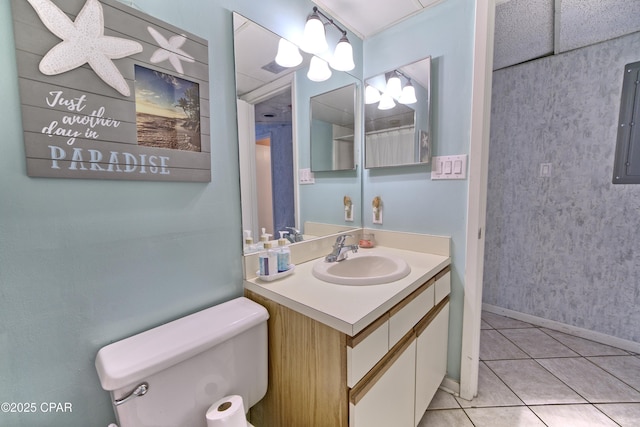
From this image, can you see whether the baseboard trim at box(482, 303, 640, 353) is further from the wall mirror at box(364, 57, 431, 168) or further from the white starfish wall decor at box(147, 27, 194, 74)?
the white starfish wall decor at box(147, 27, 194, 74)

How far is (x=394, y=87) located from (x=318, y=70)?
49 centimetres

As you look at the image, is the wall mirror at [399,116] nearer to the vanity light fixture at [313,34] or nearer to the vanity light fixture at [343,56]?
the vanity light fixture at [343,56]

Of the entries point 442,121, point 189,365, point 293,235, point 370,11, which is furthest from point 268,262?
point 370,11

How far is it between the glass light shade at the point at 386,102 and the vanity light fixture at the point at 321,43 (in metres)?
0.26

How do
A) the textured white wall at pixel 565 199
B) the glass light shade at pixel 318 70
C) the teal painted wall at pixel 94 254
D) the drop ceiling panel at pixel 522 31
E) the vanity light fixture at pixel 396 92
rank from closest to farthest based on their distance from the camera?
the teal painted wall at pixel 94 254, the glass light shade at pixel 318 70, the vanity light fixture at pixel 396 92, the drop ceiling panel at pixel 522 31, the textured white wall at pixel 565 199

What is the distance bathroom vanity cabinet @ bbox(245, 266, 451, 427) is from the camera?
30.9 inches

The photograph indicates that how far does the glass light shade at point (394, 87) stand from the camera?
1.57m

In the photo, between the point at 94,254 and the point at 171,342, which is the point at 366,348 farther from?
the point at 94,254

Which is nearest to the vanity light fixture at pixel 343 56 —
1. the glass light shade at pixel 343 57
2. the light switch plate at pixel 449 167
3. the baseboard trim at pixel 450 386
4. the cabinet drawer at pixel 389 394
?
the glass light shade at pixel 343 57

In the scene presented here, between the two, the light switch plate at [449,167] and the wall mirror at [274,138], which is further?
the light switch plate at [449,167]

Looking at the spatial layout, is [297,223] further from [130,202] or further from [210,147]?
[130,202]

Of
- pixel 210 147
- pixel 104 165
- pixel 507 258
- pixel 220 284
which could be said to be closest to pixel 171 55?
pixel 210 147

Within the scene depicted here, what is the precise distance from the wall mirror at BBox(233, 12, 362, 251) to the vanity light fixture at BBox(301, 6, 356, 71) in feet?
0.19

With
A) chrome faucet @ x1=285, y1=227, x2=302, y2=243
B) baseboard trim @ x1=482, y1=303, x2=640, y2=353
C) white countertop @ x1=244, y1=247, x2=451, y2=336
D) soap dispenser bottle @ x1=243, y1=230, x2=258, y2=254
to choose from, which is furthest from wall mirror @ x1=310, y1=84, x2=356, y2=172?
baseboard trim @ x1=482, y1=303, x2=640, y2=353
